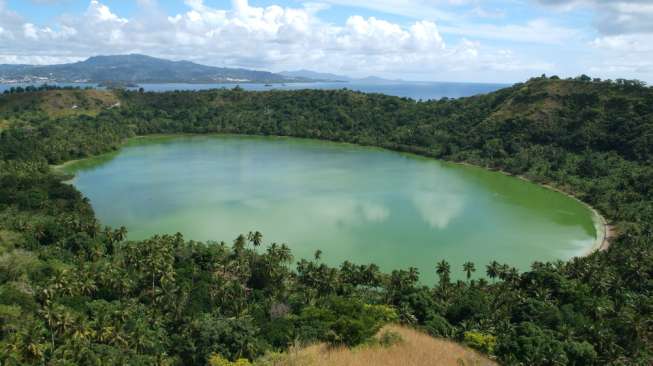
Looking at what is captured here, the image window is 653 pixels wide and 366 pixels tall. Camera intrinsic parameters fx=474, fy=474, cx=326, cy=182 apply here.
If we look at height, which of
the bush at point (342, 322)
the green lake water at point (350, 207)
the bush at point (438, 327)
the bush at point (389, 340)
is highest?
the bush at point (389, 340)

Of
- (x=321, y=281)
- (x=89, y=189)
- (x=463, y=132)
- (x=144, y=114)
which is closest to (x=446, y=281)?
(x=321, y=281)

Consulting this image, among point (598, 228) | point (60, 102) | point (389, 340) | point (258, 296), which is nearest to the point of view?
point (389, 340)

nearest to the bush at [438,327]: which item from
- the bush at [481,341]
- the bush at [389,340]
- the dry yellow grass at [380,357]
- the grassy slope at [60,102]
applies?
the bush at [481,341]

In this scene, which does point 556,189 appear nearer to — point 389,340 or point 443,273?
point 443,273

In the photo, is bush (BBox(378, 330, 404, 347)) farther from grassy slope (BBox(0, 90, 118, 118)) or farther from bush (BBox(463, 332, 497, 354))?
grassy slope (BBox(0, 90, 118, 118))

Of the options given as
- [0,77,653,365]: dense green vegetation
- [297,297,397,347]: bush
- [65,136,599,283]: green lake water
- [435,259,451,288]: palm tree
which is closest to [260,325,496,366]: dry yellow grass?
[297,297,397,347]: bush

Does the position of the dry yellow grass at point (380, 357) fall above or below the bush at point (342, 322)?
above

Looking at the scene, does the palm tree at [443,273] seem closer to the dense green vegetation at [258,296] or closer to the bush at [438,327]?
the dense green vegetation at [258,296]

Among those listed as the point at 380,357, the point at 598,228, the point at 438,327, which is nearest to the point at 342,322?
the point at 380,357
